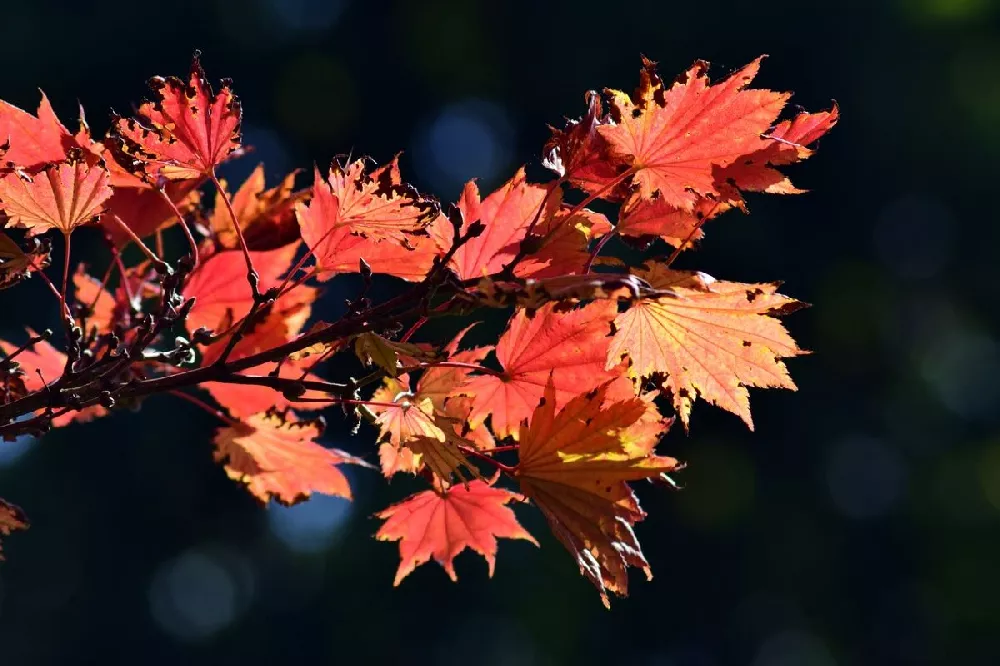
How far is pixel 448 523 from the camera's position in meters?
0.79

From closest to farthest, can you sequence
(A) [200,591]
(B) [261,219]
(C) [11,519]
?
(C) [11,519] → (B) [261,219] → (A) [200,591]

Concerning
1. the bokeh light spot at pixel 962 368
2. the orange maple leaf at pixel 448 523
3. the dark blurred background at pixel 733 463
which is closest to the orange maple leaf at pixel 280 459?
the orange maple leaf at pixel 448 523

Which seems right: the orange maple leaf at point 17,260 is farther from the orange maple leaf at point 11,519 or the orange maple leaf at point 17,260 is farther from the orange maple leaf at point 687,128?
the orange maple leaf at point 687,128

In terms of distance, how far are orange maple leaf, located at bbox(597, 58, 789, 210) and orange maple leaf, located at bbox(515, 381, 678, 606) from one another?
13 centimetres

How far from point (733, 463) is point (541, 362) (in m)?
7.90

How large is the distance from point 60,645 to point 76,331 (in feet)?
29.2

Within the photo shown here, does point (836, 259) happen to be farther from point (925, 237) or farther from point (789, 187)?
point (789, 187)

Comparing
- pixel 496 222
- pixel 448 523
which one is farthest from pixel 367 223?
pixel 448 523

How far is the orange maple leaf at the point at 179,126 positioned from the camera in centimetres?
58

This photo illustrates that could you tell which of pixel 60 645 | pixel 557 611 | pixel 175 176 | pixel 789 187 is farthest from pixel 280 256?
pixel 60 645

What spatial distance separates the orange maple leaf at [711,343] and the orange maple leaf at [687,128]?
0.06 meters

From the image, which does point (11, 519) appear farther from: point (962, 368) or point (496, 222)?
point (962, 368)

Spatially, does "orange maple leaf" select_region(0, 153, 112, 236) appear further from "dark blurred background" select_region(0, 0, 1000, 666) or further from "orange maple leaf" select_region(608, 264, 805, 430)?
"dark blurred background" select_region(0, 0, 1000, 666)

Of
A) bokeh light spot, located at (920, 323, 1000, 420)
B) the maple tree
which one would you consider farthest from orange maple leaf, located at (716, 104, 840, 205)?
bokeh light spot, located at (920, 323, 1000, 420)
